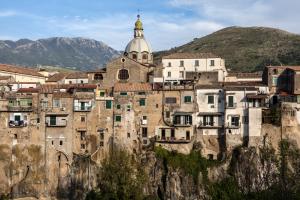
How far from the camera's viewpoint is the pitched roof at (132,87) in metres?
63.0

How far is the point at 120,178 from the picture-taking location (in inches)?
2346

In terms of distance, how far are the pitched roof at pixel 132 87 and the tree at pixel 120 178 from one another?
25.1ft

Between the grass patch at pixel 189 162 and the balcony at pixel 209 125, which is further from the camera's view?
the balcony at pixel 209 125

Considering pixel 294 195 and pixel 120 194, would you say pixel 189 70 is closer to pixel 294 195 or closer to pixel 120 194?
pixel 120 194

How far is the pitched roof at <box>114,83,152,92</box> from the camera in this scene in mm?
62969

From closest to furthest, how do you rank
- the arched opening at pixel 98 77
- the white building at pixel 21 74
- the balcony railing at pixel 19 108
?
the balcony railing at pixel 19 108
the arched opening at pixel 98 77
the white building at pixel 21 74

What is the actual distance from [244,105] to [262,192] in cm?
1054

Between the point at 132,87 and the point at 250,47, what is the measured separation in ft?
217

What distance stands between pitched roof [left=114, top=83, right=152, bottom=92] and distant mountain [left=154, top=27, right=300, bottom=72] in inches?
1289

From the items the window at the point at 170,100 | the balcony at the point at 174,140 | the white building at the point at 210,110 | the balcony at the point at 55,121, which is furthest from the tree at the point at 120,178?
the white building at the point at 210,110

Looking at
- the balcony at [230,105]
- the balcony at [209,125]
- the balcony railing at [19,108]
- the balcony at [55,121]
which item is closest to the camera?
the balcony at [230,105]

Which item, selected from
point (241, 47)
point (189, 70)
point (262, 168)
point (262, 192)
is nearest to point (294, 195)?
point (262, 192)

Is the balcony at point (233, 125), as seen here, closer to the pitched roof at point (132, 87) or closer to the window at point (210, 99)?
the window at point (210, 99)

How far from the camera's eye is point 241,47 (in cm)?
12400
